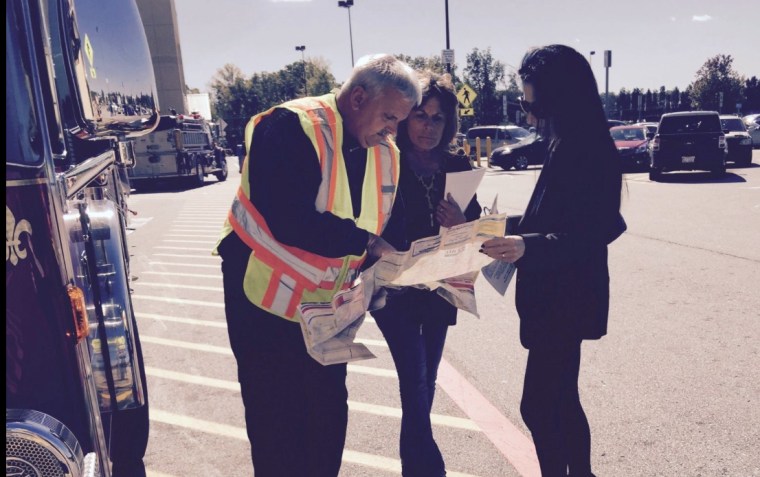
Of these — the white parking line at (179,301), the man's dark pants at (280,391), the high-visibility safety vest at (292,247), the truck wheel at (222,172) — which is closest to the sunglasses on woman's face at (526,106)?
the high-visibility safety vest at (292,247)

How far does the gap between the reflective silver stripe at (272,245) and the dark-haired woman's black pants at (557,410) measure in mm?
878

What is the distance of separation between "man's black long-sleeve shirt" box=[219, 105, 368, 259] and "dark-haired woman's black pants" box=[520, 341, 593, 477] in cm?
88

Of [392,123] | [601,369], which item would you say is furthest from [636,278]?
[392,123]

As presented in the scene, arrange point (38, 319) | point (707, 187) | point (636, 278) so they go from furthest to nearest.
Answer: point (707, 187) → point (636, 278) → point (38, 319)

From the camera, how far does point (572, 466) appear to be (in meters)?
2.36

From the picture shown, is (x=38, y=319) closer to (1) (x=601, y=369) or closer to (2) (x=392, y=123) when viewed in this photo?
(2) (x=392, y=123)

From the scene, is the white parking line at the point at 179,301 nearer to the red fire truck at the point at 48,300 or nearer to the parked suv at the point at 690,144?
the red fire truck at the point at 48,300

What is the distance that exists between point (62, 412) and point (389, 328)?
1382 millimetres

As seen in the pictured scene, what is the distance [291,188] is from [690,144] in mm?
15976

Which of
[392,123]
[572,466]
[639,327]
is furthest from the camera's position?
[639,327]

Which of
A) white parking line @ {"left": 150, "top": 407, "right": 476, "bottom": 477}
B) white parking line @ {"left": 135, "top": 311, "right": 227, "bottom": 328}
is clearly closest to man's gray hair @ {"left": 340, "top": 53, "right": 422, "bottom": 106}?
white parking line @ {"left": 150, "top": 407, "right": 476, "bottom": 477}

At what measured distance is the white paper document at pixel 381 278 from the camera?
1.96 meters

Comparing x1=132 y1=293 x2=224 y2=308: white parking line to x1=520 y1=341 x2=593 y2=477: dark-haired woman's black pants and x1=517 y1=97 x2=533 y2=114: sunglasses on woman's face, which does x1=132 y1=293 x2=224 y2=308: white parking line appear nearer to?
x1=520 y1=341 x2=593 y2=477: dark-haired woman's black pants

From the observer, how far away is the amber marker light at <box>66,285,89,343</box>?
165 cm
